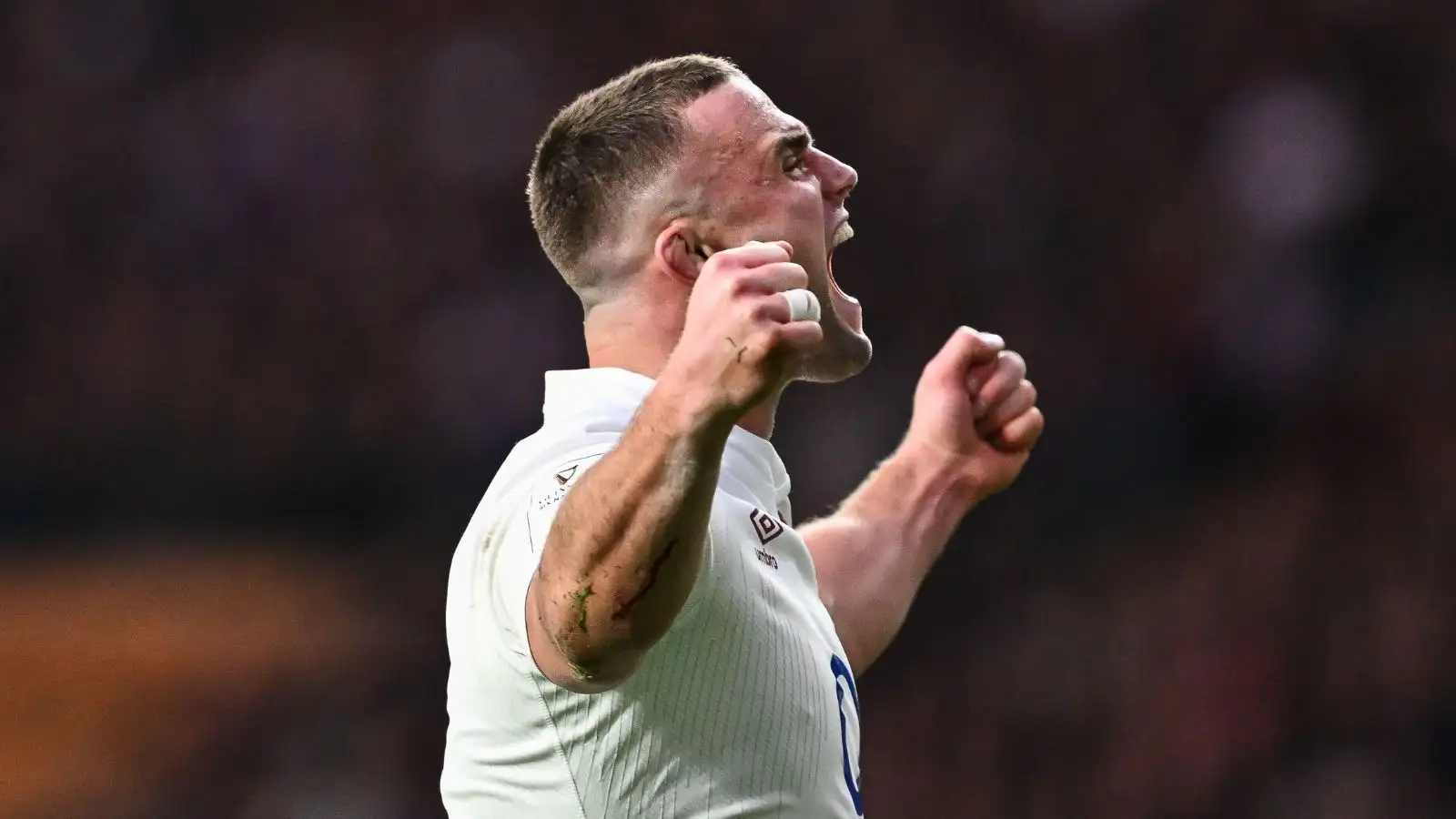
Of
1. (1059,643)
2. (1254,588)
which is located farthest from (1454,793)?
(1059,643)

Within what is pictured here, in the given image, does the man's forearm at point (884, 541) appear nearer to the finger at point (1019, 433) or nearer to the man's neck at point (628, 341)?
the finger at point (1019, 433)

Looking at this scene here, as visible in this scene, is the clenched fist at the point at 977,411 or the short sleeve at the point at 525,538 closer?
the short sleeve at the point at 525,538

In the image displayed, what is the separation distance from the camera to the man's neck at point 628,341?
75.9 inches

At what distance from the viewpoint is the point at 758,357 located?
125 cm

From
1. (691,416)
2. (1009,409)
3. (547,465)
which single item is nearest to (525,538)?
(547,465)

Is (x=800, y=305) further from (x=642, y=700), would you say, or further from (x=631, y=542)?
(x=642, y=700)

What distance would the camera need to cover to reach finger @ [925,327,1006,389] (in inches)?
97.3

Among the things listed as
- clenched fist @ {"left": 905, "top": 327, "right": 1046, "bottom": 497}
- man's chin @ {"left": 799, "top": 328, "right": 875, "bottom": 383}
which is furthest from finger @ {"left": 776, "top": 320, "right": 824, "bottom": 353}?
clenched fist @ {"left": 905, "top": 327, "right": 1046, "bottom": 497}

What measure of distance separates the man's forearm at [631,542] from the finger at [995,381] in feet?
3.97

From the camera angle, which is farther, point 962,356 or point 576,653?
point 962,356

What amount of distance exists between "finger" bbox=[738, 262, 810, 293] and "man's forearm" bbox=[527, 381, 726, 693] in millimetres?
111

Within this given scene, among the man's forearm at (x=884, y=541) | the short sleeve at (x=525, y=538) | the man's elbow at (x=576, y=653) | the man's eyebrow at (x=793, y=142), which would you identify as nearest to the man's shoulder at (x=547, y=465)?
the short sleeve at (x=525, y=538)

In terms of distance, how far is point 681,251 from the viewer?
195 cm

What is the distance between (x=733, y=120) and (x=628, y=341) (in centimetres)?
32
